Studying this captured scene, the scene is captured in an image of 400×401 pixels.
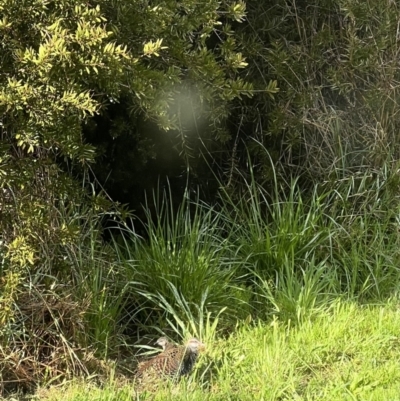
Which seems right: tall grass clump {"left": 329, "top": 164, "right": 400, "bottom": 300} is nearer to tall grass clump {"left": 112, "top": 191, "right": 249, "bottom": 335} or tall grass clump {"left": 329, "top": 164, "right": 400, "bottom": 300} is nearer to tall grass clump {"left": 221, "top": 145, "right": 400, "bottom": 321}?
tall grass clump {"left": 221, "top": 145, "right": 400, "bottom": 321}

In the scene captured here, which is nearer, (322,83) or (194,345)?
(194,345)

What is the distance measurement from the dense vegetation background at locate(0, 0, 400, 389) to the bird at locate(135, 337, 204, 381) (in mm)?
329

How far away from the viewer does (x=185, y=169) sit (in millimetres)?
5594

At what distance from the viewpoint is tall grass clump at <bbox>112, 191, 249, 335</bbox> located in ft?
13.9

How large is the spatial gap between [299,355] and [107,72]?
186 cm

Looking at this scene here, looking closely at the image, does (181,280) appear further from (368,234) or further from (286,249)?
(368,234)

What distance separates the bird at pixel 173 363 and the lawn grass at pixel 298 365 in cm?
7

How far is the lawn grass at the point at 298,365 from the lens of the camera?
3.47m

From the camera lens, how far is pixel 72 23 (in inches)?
123

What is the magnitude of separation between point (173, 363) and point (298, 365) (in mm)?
692

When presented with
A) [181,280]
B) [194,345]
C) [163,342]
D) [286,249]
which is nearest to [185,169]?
[286,249]

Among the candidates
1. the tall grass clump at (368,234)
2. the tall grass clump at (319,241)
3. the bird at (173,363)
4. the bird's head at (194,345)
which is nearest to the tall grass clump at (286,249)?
the tall grass clump at (319,241)

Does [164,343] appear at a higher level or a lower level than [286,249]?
lower

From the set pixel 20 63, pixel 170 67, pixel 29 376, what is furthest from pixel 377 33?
pixel 29 376
